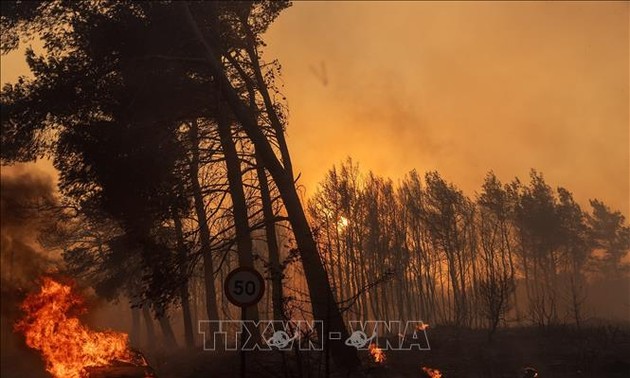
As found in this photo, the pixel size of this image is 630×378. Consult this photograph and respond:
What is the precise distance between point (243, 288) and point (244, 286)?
4cm

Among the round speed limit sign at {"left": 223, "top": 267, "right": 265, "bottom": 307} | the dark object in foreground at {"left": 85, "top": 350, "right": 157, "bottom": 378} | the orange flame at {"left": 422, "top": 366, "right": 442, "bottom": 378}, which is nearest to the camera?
the round speed limit sign at {"left": 223, "top": 267, "right": 265, "bottom": 307}

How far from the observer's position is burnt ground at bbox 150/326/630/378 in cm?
1308

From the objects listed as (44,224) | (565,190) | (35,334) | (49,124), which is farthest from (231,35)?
(565,190)

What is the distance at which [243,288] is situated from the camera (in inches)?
331

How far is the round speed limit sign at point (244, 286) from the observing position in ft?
27.1

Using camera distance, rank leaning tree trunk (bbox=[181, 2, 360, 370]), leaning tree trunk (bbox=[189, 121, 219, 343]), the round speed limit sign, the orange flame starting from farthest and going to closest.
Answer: leaning tree trunk (bbox=[189, 121, 219, 343])
leaning tree trunk (bbox=[181, 2, 360, 370])
the orange flame
the round speed limit sign

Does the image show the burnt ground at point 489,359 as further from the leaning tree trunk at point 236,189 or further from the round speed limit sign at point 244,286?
the round speed limit sign at point 244,286

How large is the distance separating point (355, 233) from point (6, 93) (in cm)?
3385

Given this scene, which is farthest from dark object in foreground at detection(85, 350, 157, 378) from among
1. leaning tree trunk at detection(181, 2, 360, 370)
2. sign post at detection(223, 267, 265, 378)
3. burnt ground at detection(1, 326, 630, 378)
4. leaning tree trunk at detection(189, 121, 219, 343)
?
sign post at detection(223, 267, 265, 378)

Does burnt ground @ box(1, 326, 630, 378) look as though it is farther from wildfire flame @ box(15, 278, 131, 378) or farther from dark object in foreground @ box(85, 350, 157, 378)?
wildfire flame @ box(15, 278, 131, 378)

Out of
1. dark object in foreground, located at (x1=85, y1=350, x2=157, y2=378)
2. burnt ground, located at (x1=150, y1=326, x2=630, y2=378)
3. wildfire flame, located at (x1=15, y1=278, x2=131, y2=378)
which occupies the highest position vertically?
wildfire flame, located at (x1=15, y1=278, x2=131, y2=378)

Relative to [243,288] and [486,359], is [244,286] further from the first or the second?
[486,359]

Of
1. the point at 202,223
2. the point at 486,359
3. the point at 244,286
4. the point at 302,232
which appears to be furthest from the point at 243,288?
the point at 486,359

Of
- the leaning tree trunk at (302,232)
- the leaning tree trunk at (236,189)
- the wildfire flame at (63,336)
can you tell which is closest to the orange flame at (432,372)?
the leaning tree trunk at (302,232)
